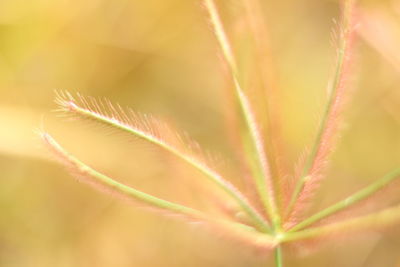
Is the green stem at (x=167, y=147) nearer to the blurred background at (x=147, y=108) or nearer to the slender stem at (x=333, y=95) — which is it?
the slender stem at (x=333, y=95)

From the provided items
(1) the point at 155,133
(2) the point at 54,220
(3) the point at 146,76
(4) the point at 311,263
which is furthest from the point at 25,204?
(1) the point at 155,133

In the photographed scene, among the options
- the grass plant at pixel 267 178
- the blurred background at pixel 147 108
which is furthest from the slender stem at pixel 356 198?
the blurred background at pixel 147 108

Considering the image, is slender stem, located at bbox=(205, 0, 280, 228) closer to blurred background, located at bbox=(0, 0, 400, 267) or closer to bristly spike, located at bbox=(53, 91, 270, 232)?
bristly spike, located at bbox=(53, 91, 270, 232)

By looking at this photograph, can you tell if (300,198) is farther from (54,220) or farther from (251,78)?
(54,220)

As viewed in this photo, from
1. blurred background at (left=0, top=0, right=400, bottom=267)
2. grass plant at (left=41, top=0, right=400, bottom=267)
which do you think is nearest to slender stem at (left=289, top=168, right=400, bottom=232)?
grass plant at (left=41, top=0, right=400, bottom=267)

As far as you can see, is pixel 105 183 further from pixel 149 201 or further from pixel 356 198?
pixel 356 198
